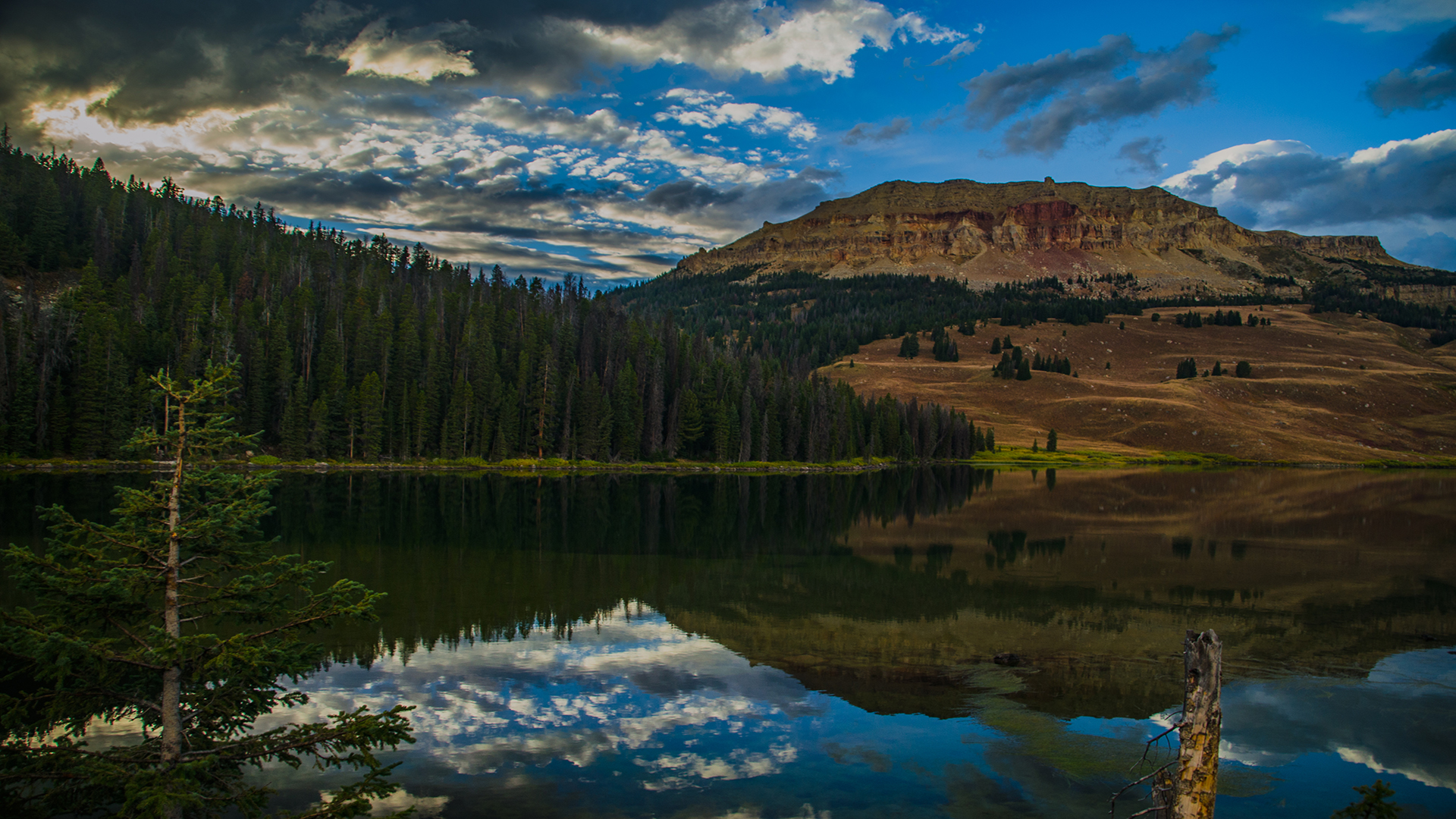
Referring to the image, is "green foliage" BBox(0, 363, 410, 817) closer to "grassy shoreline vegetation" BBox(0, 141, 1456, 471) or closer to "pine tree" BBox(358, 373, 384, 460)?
"grassy shoreline vegetation" BBox(0, 141, 1456, 471)

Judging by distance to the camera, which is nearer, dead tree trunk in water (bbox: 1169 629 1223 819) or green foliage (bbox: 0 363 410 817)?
dead tree trunk in water (bbox: 1169 629 1223 819)

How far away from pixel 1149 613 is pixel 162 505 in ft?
95.8

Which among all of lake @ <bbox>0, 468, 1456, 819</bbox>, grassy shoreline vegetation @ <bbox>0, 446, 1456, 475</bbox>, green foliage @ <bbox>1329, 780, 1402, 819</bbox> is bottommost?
grassy shoreline vegetation @ <bbox>0, 446, 1456, 475</bbox>

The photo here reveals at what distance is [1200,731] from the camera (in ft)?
25.4

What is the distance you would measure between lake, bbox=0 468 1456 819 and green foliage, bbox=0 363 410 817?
4183 mm

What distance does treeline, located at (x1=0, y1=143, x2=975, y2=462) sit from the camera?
277ft

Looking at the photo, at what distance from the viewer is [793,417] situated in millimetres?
120875

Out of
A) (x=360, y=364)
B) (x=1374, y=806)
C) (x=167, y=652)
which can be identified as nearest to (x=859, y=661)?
(x=1374, y=806)

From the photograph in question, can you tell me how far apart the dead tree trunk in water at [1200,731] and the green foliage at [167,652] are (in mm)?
8307

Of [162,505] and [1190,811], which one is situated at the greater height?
[162,505]

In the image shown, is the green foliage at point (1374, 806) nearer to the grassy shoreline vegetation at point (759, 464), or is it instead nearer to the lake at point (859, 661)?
the lake at point (859, 661)

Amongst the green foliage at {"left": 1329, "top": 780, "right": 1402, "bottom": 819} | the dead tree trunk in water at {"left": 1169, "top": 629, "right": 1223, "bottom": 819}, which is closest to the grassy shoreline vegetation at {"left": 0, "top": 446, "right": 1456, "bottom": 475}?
the dead tree trunk in water at {"left": 1169, "top": 629, "right": 1223, "bottom": 819}

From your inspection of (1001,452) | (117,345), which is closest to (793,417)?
(1001,452)

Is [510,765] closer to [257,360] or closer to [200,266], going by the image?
[257,360]
